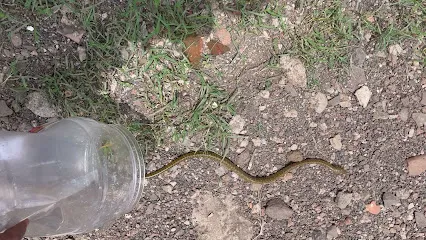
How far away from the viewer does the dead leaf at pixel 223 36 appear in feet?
11.8

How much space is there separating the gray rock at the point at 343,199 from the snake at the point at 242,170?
0.17 meters

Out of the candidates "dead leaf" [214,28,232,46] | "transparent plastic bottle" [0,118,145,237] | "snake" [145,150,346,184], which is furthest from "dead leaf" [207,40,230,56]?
"transparent plastic bottle" [0,118,145,237]

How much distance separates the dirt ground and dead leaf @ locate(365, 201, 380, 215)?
0.04 ft

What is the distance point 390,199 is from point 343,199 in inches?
14.1

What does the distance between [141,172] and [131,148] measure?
8.1 inches

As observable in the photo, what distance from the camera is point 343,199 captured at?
3672 mm

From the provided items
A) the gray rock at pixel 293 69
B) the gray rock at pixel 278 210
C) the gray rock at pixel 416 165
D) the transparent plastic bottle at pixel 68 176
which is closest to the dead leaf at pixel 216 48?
the gray rock at pixel 293 69

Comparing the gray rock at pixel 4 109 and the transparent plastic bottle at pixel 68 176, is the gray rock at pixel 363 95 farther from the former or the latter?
the gray rock at pixel 4 109

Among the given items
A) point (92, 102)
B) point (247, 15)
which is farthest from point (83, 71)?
point (247, 15)

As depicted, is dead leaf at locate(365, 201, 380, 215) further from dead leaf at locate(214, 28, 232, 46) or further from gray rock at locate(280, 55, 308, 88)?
dead leaf at locate(214, 28, 232, 46)

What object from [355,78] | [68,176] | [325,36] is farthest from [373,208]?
[68,176]

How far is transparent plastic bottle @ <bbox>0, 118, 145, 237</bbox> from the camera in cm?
282

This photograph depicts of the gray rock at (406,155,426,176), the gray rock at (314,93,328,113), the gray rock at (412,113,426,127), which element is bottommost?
the gray rock at (406,155,426,176)

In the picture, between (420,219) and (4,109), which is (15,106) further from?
(420,219)
